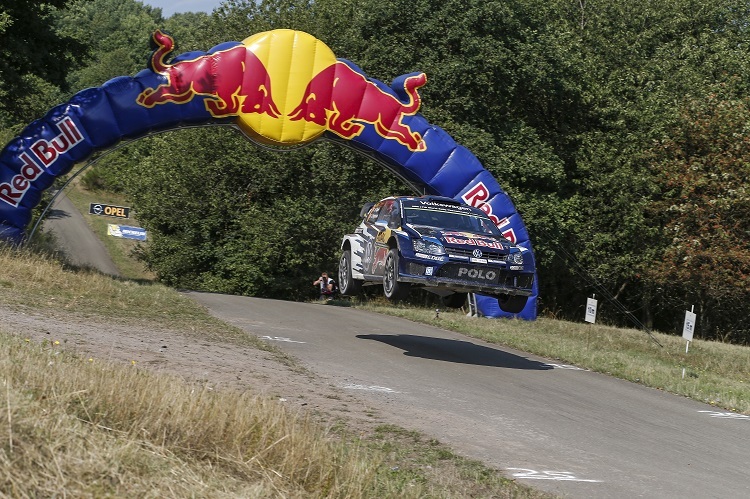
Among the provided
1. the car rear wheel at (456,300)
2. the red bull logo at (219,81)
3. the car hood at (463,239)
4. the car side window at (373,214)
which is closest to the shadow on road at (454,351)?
the car rear wheel at (456,300)

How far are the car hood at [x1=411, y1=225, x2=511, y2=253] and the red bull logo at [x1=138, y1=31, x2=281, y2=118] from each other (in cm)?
853

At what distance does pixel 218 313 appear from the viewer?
71.8 ft

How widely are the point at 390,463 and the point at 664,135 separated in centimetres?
3110

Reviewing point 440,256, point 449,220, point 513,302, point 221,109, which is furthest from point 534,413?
point 221,109

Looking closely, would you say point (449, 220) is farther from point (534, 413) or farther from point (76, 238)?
point (76, 238)

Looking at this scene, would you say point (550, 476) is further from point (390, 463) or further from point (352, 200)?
point (352, 200)

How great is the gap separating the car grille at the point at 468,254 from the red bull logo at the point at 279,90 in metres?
8.90

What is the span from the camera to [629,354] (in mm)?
22516

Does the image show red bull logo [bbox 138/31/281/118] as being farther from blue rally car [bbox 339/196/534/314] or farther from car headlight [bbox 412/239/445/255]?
car headlight [bbox 412/239/445/255]

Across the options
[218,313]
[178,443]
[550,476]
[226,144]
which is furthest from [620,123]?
[178,443]

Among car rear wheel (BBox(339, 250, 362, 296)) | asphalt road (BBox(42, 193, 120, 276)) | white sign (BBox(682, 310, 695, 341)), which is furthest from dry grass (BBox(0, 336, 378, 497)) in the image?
asphalt road (BBox(42, 193, 120, 276))

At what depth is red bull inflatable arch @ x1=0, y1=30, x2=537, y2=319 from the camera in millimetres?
23750

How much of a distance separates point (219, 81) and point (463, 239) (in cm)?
982

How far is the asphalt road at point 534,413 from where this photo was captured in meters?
9.89
